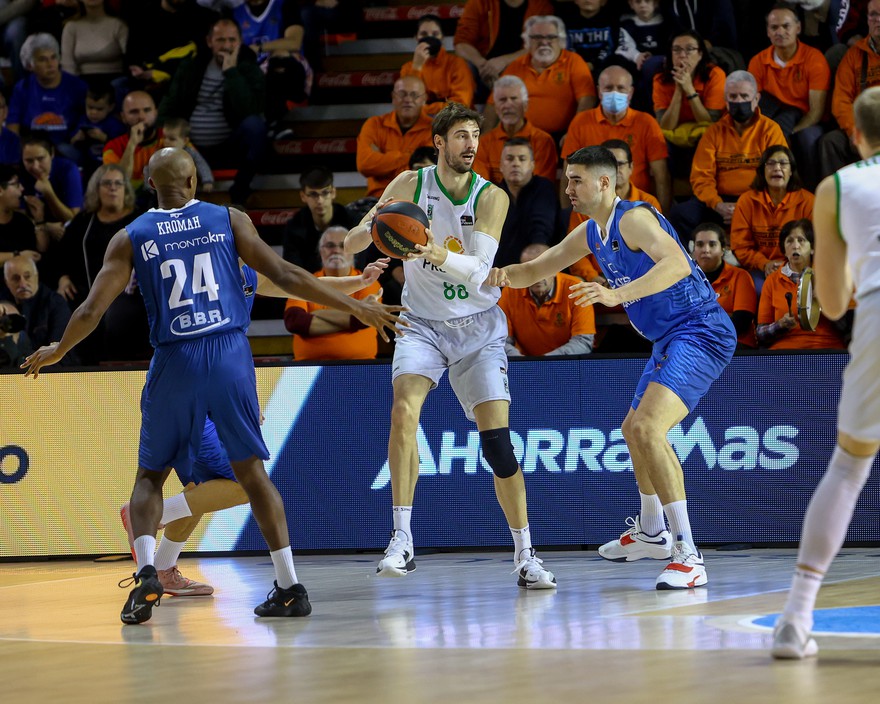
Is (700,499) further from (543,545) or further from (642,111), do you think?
(642,111)

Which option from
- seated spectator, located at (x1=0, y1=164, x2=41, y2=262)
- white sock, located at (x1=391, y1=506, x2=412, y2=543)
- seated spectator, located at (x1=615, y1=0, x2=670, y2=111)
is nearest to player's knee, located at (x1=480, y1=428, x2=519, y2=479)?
white sock, located at (x1=391, y1=506, x2=412, y2=543)

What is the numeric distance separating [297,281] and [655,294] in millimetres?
2124

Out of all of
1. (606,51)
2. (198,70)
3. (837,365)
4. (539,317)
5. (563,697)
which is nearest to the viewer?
(563,697)

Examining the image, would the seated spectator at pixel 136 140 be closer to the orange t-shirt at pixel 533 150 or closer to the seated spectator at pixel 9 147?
the seated spectator at pixel 9 147

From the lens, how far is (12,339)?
9.84 m

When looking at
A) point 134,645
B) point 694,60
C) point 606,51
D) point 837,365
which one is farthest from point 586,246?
point 606,51

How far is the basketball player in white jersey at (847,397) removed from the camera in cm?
410

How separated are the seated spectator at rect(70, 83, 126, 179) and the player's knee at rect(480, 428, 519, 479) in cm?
763

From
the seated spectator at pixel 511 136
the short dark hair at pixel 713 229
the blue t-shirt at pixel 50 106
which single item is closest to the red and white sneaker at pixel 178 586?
the short dark hair at pixel 713 229

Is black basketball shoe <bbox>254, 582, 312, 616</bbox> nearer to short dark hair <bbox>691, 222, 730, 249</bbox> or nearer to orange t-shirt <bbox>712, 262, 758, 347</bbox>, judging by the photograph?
orange t-shirt <bbox>712, 262, 758, 347</bbox>

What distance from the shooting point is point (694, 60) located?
1099 cm

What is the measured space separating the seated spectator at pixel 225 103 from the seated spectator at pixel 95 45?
1.34m

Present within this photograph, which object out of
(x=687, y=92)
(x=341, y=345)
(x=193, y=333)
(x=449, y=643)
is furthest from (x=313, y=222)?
(x=449, y=643)

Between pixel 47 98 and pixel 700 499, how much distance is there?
27.5 ft
